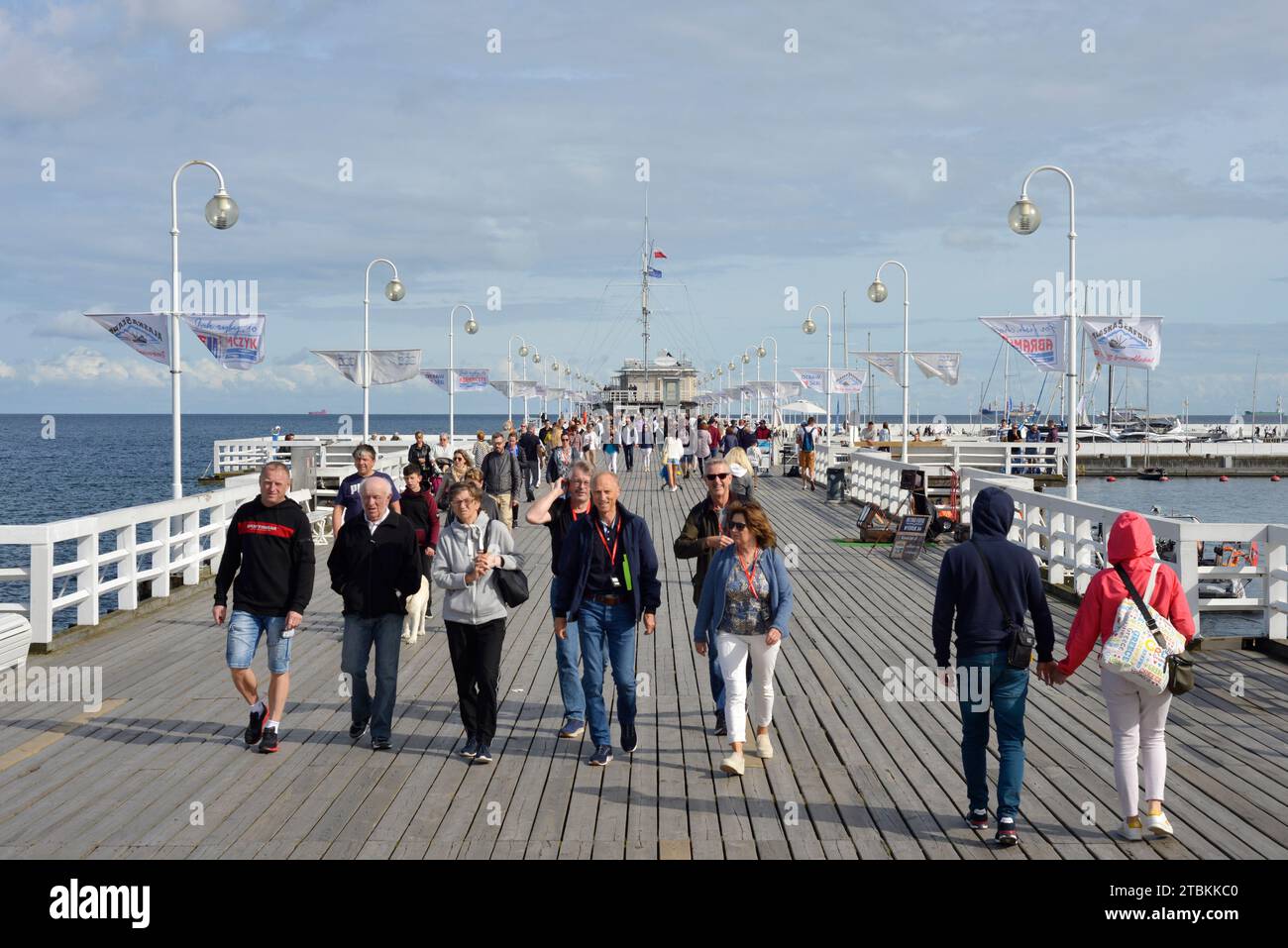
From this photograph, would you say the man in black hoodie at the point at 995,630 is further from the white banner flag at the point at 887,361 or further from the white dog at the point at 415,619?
the white banner flag at the point at 887,361

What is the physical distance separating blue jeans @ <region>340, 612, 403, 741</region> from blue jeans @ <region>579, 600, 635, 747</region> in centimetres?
125

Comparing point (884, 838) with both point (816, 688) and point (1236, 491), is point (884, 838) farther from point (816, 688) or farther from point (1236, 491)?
point (1236, 491)

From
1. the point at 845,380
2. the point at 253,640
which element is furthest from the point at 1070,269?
the point at 845,380

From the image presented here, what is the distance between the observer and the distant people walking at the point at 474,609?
24.3ft

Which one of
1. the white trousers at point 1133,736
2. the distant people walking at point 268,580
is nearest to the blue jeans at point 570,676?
the distant people walking at point 268,580

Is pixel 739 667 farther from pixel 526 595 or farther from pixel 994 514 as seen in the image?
pixel 994 514

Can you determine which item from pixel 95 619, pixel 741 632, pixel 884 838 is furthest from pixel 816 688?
pixel 95 619

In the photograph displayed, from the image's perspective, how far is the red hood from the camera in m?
6.02

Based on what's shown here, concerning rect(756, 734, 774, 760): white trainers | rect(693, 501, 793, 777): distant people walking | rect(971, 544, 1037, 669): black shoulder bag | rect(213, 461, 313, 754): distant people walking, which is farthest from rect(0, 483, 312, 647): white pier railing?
rect(971, 544, 1037, 669): black shoulder bag

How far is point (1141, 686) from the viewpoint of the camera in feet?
19.4

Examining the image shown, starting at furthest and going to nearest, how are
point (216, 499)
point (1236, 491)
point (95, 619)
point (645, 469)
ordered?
1. point (1236, 491)
2. point (645, 469)
3. point (216, 499)
4. point (95, 619)

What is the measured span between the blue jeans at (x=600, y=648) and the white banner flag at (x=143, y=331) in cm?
1053

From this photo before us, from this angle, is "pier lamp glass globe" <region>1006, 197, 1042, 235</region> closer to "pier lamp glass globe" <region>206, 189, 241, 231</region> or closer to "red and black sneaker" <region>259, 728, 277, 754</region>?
"pier lamp glass globe" <region>206, 189, 241, 231</region>

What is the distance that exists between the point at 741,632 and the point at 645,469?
35.0 meters
